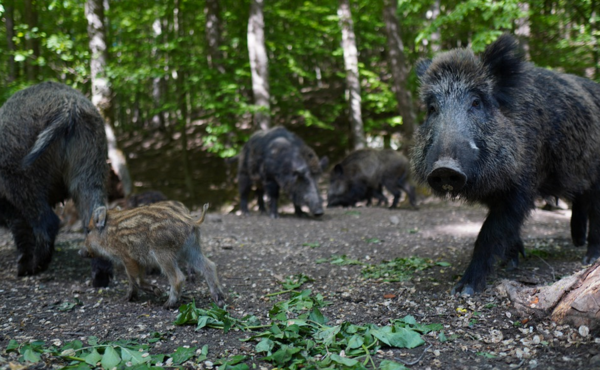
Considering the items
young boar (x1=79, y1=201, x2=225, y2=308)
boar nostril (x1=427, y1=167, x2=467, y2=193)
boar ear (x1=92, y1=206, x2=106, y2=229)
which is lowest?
young boar (x1=79, y1=201, x2=225, y2=308)

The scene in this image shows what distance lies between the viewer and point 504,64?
13.8 ft

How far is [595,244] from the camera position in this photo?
16.4 ft

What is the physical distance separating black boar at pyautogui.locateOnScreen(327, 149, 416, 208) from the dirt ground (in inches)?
167

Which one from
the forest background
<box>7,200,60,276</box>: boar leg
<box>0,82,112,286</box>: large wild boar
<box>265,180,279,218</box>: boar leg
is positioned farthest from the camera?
<box>265,180,279,218</box>: boar leg

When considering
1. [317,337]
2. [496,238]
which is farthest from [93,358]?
[496,238]

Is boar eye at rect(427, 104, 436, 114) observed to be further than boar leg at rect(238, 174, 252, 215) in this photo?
No

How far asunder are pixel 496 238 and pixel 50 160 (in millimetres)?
4245

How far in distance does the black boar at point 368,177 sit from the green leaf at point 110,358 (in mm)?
9486

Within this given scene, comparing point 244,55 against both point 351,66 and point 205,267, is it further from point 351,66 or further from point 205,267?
point 205,267

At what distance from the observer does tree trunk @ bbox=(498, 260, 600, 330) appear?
296 centimetres

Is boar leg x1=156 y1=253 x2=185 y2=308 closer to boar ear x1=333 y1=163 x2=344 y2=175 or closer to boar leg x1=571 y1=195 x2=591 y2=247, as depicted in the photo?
boar leg x1=571 y1=195 x2=591 y2=247

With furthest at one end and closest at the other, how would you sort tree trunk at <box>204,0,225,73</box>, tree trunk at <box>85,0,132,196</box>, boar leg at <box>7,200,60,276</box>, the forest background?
tree trunk at <box>204,0,225,73</box>
tree trunk at <box>85,0,132,196</box>
the forest background
boar leg at <box>7,200,60,276</box>

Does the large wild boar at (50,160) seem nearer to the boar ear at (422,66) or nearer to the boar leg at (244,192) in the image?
the boar ear at (422,66)

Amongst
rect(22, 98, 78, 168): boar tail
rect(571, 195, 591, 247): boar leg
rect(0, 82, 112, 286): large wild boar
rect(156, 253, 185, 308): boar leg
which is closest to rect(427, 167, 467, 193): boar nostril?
rect(156, 253, 185, 308): boar leg
